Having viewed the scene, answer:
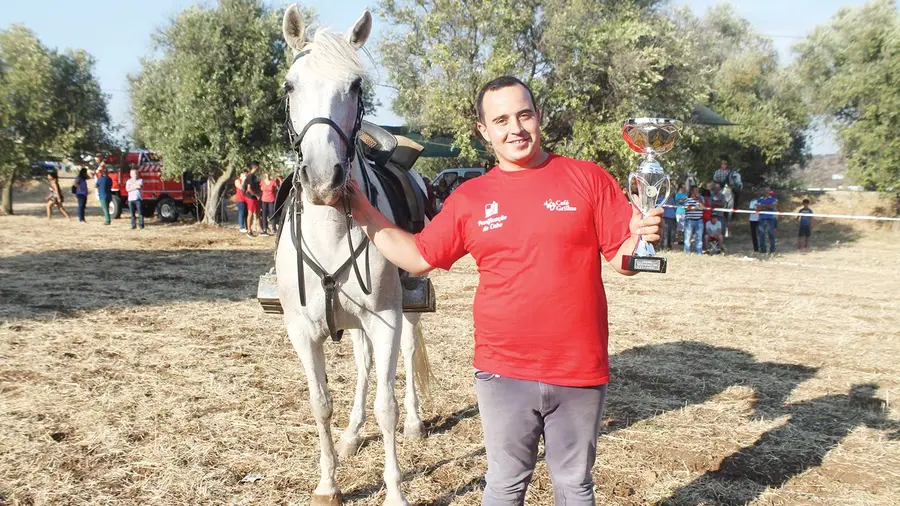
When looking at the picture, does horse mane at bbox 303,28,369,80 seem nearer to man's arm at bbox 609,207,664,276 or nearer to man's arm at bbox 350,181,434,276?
man's arm at bbox 350,181,434,276

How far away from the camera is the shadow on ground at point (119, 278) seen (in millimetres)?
8117

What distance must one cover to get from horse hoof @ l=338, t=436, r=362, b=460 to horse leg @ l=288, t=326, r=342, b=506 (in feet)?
1.66

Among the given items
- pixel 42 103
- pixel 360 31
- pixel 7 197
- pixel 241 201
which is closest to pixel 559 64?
pixel 241 201

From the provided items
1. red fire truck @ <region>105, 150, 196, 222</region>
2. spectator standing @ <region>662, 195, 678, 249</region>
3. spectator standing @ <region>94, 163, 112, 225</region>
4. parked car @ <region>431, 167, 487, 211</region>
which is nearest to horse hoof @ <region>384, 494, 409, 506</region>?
spectator standing @ <region>662, 195, 678, 249</region>

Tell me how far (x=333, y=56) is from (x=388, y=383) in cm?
166

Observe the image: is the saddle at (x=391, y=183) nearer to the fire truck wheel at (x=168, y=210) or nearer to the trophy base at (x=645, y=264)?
the trophy base at (x=645, y=264)

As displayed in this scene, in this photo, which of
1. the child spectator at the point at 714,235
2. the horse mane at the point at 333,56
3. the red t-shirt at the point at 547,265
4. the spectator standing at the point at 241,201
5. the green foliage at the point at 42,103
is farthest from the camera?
the green foliage at the point at 42,103

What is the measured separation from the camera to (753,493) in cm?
354

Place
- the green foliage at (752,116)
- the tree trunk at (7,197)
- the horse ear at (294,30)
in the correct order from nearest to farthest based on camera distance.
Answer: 1. the horse ear at (294,30)
2. the tree trunk at (7,197)
3. the green foliage at (752,116)

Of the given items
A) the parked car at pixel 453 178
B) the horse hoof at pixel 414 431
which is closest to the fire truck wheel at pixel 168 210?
the parked car at pixel 453 178

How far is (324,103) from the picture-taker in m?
2.58

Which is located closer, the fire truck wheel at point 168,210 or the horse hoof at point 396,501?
the horse hoof at point 396,501

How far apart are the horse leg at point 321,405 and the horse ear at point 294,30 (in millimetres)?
1385

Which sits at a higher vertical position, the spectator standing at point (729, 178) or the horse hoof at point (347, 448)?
the spectator standing at point (729, 178)
